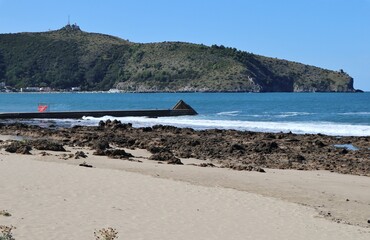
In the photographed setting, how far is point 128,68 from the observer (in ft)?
624

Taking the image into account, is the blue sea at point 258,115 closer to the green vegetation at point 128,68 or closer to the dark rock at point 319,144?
the dark rock at point 319,144

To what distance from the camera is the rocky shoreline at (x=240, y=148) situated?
60.4 ft

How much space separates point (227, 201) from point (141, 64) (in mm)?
179532

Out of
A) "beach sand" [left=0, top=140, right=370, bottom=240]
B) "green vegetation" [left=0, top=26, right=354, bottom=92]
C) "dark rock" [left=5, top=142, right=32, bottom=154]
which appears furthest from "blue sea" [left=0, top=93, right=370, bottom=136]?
"green vegetation" [left=0, top=26, right=354, bottom=92]

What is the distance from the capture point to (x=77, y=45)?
7776 inches

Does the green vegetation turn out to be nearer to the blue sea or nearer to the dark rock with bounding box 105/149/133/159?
the blue sea

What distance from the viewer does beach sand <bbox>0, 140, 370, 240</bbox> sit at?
29.5 ft

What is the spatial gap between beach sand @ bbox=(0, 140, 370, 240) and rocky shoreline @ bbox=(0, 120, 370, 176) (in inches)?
79.5

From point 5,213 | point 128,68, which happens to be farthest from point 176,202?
point 128,68

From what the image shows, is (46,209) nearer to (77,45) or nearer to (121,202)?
(121,202)

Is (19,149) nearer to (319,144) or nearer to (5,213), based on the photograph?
(5,213)

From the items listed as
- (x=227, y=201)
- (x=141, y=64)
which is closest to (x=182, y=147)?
(x=227, y=201)

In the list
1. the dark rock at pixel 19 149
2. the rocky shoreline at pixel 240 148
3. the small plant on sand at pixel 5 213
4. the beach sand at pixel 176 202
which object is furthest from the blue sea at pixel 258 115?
the small plant on sand at pixel 5 213

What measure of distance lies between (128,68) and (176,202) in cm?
18079
